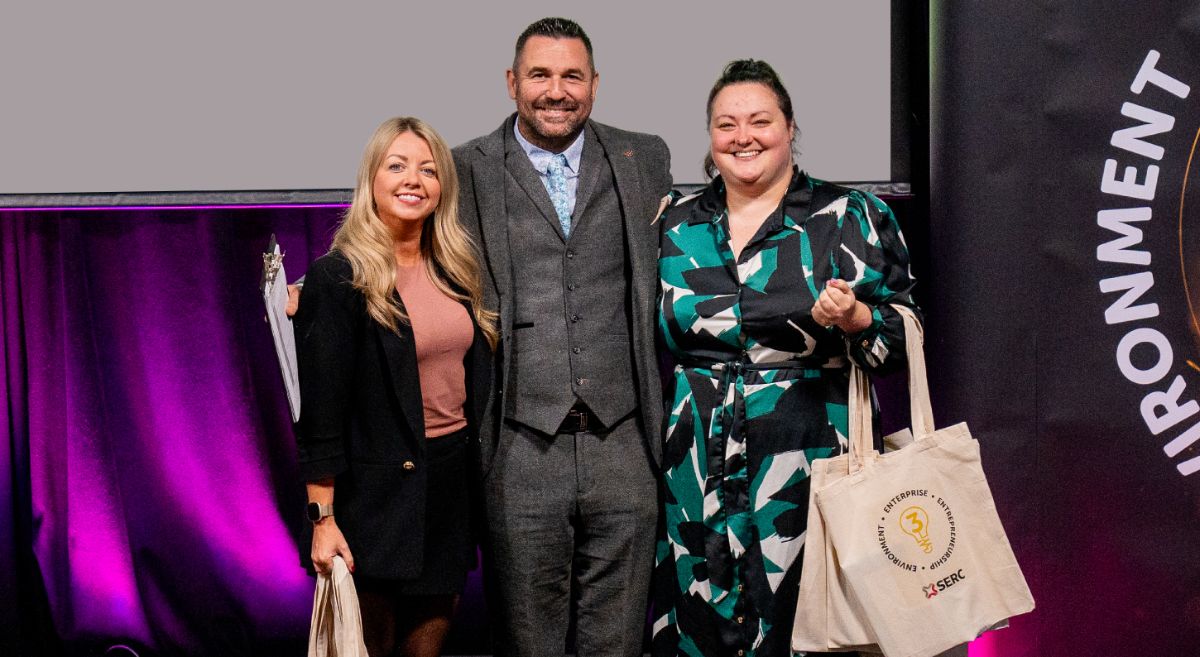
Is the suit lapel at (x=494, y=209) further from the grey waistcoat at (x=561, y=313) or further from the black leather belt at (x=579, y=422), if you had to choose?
the black leather belt at (x=579, y=422)

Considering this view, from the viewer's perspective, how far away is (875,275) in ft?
7.98

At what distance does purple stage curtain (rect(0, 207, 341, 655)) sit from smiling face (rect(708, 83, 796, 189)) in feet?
4.55

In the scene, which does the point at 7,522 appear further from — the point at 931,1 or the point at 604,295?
the point at 931,1

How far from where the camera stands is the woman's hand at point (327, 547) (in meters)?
2.35

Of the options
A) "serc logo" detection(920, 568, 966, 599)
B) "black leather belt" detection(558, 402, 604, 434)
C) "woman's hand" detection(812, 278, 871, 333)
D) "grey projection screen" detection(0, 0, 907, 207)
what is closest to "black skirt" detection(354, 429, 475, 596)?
"black leather belt" detection(558, 402, 604, 434)

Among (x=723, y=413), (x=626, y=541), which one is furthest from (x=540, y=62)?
(x=626, y=541)

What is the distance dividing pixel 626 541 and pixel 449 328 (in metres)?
0.63

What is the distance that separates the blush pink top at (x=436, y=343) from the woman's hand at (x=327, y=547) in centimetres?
27

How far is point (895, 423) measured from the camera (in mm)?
3572

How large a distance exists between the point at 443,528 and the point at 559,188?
2.61ft

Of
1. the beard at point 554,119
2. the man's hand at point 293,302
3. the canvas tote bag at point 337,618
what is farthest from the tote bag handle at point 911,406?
the man's hand at point 293,302

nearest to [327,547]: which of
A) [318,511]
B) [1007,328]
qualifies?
[318,511]

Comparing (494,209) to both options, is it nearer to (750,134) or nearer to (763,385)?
(750,134)

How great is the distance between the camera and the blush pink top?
242 centimetres
